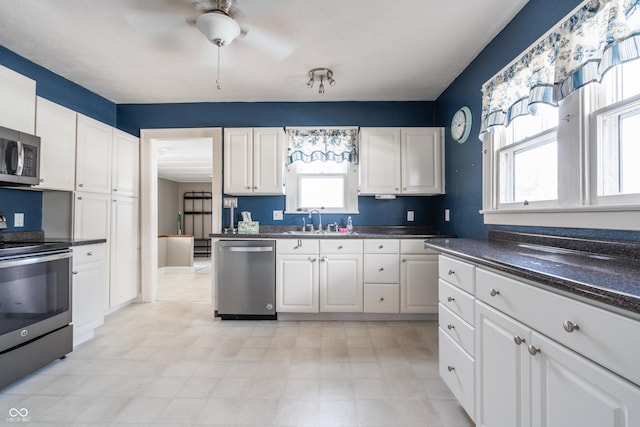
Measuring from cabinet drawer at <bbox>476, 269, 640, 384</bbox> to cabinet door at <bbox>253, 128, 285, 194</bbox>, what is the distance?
99.2 inches

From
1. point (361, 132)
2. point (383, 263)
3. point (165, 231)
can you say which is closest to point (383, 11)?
point (361, 132)

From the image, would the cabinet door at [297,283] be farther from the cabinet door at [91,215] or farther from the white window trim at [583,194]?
the white window trim at [583,194]

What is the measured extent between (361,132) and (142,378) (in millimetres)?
2930

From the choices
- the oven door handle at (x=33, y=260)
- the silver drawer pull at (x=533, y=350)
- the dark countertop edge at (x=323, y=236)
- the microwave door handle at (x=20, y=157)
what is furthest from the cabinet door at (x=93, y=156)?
the silver drawer pull at (x=533, y=350)

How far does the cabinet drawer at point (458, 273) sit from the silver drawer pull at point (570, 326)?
0.53 m

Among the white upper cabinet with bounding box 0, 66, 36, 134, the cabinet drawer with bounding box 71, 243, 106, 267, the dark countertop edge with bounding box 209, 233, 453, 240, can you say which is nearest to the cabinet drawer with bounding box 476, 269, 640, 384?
the dark countertop edge with bounding box 209, 233, 453, 240

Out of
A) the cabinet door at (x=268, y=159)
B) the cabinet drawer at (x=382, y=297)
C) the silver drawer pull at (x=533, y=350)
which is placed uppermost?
the cabinet door at (x=268, y=159)

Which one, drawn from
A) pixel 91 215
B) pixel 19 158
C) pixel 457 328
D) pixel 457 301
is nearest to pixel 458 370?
pixel 457 328

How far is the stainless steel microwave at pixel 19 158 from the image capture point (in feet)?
6.48

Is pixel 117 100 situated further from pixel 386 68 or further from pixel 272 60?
pixel 386 68

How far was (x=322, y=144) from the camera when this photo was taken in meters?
3.38

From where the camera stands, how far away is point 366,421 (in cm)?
154

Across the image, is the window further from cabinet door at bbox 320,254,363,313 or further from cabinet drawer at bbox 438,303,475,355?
cabinet drawer at bbox 438,303,475,355

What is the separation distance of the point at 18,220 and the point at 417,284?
3.68 m
